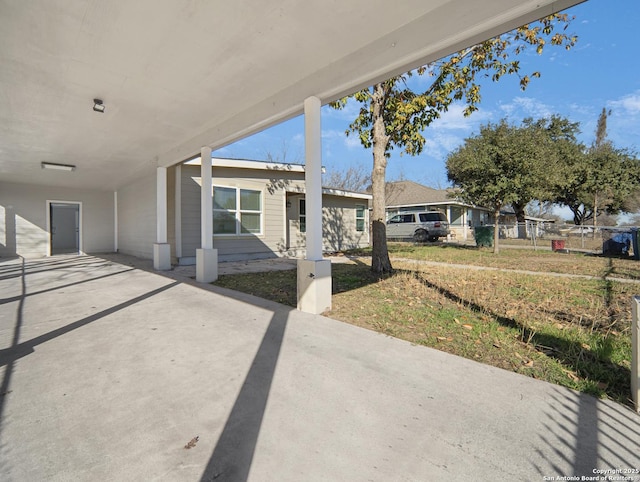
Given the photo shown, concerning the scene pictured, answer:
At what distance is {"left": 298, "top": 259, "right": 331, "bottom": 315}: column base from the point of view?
4.23 m

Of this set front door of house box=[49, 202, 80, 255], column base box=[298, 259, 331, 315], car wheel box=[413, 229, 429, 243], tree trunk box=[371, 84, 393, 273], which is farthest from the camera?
car wheel box=[413, 229, 429, 243]

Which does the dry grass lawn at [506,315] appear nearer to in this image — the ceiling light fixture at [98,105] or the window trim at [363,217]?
the ceiling light fixture at [98,105]

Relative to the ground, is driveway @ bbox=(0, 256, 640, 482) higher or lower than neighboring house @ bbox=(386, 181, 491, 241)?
lower

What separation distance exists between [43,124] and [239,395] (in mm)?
6696

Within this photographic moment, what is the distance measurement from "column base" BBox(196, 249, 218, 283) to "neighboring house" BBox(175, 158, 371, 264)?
2.98 metres

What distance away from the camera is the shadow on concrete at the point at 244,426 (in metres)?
1.51

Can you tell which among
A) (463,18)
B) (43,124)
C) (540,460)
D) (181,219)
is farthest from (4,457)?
(181,219)

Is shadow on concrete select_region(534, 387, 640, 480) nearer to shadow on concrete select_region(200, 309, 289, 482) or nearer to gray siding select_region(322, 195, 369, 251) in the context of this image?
shadow on concrete select_region(200, 309, 289, 482)

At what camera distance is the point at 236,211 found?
10.1 m

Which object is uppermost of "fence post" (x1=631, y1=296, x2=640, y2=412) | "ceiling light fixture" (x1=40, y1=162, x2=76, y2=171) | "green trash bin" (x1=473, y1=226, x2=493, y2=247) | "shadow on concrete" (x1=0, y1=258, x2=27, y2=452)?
"ceiling light fixture" (x1=40, y1=162, x2=76, y2=171)

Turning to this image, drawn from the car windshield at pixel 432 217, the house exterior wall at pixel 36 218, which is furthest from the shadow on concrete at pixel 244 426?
the car windshield at pixel 432 217

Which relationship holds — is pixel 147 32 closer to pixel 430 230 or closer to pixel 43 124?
pixel 43 124

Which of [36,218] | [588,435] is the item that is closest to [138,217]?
[36,218]

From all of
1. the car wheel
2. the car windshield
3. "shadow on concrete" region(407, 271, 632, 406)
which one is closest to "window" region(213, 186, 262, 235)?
"shadow on concrete" region(407, 271, 632, 406)
